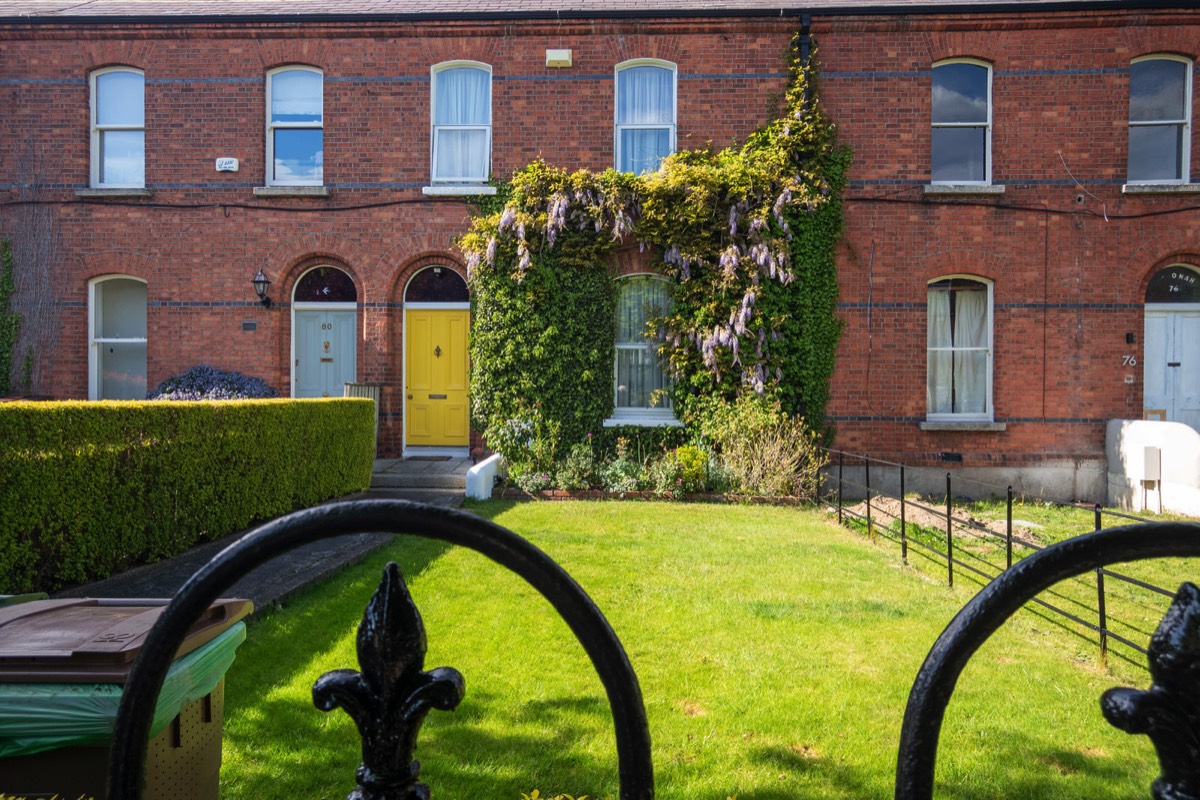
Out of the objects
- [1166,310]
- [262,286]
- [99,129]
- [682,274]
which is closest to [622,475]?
[682,274]

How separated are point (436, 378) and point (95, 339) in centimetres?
628

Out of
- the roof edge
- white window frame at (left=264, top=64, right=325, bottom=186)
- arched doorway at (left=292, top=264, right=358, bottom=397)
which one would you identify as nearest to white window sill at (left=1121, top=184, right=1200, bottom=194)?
the roof edge

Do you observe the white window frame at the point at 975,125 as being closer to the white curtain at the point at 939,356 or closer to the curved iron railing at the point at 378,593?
the white curtain at the point at 939,356

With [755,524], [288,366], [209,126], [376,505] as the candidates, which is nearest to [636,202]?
[755,524]

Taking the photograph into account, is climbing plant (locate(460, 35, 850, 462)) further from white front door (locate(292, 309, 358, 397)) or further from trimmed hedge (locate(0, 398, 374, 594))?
trimmed hedge (locate(0, 398, 374, 594))

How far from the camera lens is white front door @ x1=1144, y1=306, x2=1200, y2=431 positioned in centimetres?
1251

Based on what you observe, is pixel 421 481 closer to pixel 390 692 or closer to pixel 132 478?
pixel 132 478

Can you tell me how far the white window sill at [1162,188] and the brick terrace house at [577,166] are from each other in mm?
87

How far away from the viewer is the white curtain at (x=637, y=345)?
42.3 feet

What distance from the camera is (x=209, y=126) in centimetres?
1326

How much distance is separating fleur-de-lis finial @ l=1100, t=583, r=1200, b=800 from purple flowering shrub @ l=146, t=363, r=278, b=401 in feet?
43.9

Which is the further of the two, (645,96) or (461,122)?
(461,122)

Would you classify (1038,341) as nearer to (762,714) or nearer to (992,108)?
(992,108)

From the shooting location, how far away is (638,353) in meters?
12.9
